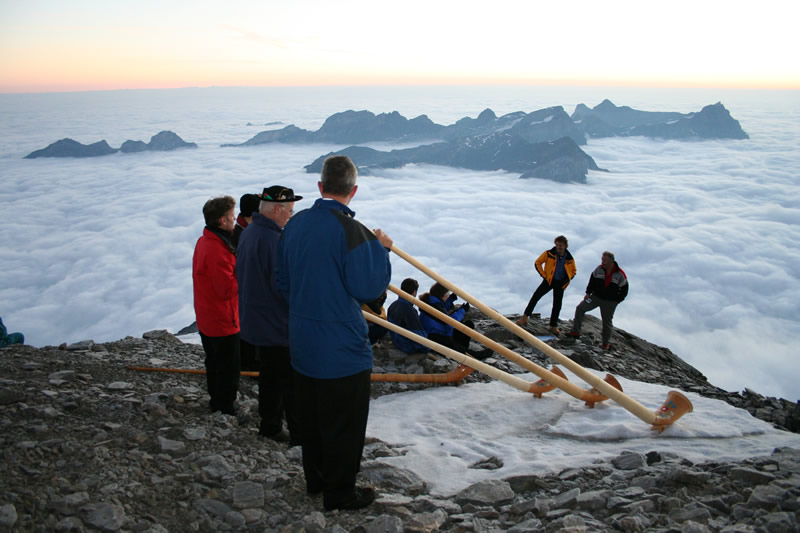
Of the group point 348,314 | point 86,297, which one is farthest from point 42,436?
point 86,297

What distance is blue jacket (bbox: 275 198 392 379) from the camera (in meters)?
2.63

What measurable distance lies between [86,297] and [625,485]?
3750 inches

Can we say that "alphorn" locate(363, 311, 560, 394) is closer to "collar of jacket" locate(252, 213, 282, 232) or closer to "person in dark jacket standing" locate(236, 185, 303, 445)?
"person in dark jacket standing" locate(236, 185, 303, 445)

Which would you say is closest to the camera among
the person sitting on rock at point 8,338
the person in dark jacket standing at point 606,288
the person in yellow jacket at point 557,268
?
the person sitting on rock at point 8,338

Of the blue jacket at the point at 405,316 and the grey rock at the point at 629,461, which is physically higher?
the blue jacket at the point at 405,316

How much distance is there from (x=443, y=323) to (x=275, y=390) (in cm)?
298

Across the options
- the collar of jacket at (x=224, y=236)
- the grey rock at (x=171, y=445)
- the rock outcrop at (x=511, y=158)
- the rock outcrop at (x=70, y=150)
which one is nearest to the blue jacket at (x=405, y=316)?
the collar of jacket at (x=224, y=236)

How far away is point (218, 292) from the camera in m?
4.01

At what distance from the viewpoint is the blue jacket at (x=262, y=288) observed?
3543 millimetres

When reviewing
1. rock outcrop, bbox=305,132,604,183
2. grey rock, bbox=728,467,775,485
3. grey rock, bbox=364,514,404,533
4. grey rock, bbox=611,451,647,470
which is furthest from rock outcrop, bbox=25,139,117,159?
grey rock, bbox=728,467,775,485

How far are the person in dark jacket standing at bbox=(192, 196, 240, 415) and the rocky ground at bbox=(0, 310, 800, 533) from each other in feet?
1.40

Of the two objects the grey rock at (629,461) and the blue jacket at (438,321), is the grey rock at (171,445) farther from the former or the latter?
the blue jacket at (438,321)

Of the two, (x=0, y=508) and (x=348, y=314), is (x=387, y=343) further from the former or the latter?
(x=0, y=508)

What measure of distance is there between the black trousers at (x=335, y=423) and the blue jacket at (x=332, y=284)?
0.09 metres
